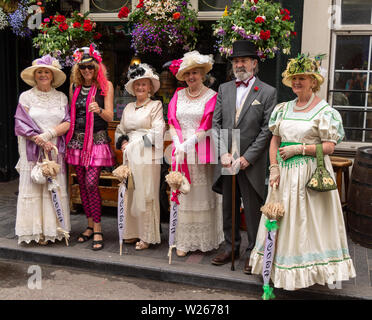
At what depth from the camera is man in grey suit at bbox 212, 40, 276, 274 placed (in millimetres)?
4410

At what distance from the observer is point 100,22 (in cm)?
691

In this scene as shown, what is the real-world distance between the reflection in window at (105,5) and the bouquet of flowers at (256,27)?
236cm

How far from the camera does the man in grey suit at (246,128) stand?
441cm

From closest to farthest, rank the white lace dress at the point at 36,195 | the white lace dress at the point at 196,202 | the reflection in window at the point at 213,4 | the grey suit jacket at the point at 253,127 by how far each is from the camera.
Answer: the grey suit jacket at the point at 253,127 < the white lace dress at the point at 196,202 < the white lace dress at the point at 36,195 < the reflection in window at the point at 213,4

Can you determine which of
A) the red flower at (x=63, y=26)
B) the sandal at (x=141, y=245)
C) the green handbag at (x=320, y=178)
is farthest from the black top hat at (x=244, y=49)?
the red flower at (x=63, y=26)

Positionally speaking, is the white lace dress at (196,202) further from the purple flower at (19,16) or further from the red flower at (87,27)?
the purple flower at (19,16)

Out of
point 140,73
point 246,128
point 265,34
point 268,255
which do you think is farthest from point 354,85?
point 268,255

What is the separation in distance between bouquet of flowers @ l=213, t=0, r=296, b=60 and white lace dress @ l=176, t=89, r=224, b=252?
28.9 inches

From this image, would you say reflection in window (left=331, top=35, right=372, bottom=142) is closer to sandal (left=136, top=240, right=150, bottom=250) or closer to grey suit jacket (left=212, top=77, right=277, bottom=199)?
grey suit jacket (left=212, top=77, right=277, bottom=199)

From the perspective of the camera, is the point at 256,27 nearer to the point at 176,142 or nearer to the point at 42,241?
the point at 176,142

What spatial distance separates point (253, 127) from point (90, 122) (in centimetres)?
188

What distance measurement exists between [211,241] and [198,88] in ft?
5.61

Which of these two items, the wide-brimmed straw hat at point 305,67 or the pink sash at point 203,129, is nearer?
the wide-brimmed straw hat at point 305,67
